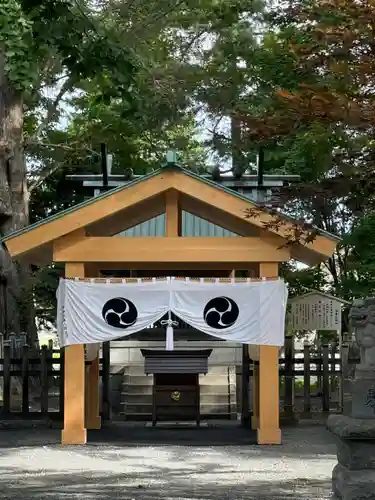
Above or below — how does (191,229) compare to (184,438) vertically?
above

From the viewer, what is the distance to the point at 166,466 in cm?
983

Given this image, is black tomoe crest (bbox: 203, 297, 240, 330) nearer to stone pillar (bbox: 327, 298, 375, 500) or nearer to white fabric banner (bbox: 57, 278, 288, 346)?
white fabric banner (bbox: 57, 278, 288, 346)

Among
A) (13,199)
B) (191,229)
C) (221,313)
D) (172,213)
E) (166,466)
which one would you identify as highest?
(13,199)

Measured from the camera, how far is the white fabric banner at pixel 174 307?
11.7m

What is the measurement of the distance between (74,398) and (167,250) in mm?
2601

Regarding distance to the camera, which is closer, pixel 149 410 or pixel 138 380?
pixel 149 410

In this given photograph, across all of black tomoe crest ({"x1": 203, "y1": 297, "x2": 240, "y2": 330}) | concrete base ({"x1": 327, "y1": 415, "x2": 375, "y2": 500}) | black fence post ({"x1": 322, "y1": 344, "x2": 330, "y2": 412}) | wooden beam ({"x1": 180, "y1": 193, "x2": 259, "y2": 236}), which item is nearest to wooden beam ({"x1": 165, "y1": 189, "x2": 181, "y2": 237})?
wooden beam ({"x1": 180, "y1": 193, "x2": 259, "y2": 236})

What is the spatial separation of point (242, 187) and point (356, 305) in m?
12.5

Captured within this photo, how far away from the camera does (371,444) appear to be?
654 centimetres

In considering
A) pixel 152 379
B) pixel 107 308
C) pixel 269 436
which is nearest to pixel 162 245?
pixel 107 308

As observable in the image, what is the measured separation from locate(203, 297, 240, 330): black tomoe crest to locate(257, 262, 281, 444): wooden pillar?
64 cm

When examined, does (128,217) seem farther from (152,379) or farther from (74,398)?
(152,379)

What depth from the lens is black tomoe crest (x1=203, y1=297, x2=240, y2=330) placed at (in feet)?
38.5

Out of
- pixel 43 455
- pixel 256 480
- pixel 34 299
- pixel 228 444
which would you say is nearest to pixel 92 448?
pixel 43 455
